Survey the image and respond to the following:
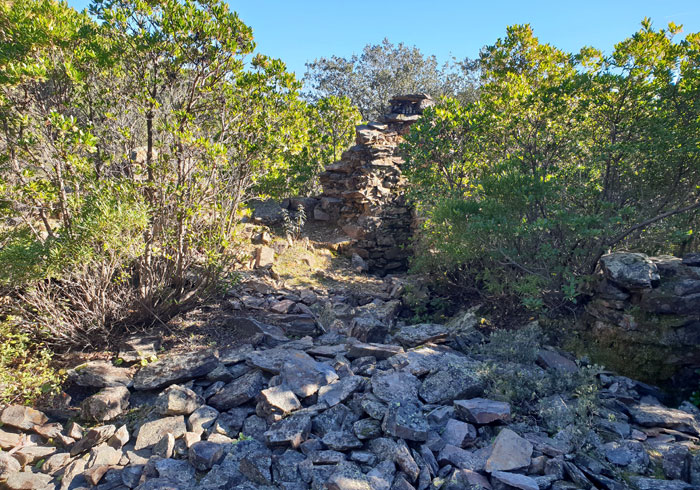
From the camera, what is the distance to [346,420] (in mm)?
3693

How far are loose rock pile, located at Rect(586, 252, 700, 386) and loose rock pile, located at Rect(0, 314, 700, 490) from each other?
44cm

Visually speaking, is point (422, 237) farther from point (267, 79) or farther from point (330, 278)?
point (267, 79)

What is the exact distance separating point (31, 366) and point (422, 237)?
6.70 metres

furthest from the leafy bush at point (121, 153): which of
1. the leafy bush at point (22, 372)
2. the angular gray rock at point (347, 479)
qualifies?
the angular gray rock at point (347, 479)

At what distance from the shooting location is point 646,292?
16.1 ft

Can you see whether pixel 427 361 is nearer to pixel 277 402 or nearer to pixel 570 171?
pixel 277 402

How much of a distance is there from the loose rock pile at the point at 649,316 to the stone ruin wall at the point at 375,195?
17.3ft

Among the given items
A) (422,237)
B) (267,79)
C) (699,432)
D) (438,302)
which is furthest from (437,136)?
(699,432)

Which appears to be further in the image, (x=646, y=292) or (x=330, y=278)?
(x=330, y=278)

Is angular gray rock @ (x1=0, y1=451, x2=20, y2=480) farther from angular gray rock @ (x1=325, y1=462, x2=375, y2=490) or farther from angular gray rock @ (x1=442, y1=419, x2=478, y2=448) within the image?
angular gray rock @ (x1=442, y1=419, x2=478, y2=448)

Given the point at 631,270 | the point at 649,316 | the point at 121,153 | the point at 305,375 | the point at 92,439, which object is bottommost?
the point at 92,439

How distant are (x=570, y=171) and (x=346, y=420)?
5.24m

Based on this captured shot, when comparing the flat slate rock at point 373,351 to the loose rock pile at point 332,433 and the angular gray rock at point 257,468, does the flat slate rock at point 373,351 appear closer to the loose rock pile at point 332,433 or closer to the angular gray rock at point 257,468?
the loose rock pile at point 332,433

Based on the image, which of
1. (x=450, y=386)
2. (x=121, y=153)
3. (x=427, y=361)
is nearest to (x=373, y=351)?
(x=427, y=361)
